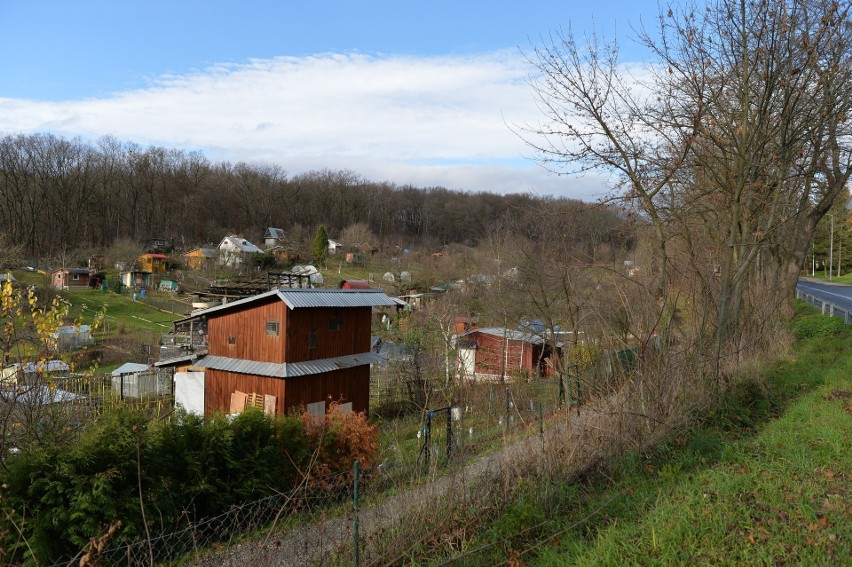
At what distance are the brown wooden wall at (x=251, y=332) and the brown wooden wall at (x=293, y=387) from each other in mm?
604

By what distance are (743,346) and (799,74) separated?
4.15 metres

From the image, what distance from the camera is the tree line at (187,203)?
205 ft

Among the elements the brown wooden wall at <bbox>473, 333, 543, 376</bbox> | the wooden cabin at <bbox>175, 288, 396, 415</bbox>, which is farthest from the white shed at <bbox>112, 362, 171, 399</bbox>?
the brown wooden wall at <bbox>473, 333, 543, 376</bbox>

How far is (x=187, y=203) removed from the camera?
74.2m

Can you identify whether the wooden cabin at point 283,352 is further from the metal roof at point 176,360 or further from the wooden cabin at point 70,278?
the wooden cabin at point 70,278

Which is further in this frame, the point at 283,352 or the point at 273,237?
the point at 273,237

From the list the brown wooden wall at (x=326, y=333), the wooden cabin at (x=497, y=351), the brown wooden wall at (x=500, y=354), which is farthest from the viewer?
the brown wooden wall at (x=500, y=354)

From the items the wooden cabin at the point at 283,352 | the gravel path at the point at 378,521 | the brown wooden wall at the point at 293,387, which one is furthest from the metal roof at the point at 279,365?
the gravel path at the point at 378,521

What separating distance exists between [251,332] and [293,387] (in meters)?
1.97

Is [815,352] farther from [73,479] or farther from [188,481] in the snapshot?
[73,479]

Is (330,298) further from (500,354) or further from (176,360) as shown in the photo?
(500,354)

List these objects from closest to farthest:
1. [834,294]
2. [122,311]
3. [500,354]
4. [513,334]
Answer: [513,334] → [500,354] → [834,294] → [122,311]

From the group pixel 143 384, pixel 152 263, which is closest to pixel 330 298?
pixel 143 384

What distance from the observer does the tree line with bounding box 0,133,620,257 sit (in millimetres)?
62562
